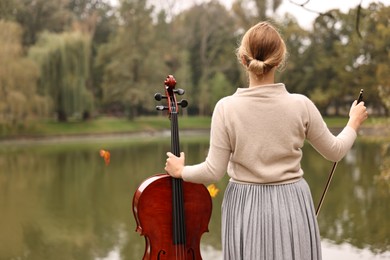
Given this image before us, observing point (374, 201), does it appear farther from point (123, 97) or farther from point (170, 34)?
point (170, 34)

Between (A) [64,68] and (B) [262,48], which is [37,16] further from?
(B) [262,48]

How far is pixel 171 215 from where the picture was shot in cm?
219

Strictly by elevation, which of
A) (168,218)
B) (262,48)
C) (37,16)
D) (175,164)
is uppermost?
(37,16)

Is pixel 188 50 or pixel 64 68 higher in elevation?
pixel 188 50

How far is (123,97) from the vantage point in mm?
A: 27062

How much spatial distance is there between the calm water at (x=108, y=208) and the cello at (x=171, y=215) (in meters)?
2.55

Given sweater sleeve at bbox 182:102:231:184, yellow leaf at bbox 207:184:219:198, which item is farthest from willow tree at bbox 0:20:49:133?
sweater sleeve at bbox 182:102:231:184

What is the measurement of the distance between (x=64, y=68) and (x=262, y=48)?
1953 centimetres

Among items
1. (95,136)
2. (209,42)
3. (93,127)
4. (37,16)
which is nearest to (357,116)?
(95,136)

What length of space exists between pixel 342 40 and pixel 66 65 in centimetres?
1606

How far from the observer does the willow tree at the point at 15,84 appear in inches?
703

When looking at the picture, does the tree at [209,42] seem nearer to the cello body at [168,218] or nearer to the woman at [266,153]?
the cello body at [168,218]

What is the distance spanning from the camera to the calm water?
503 centimetres

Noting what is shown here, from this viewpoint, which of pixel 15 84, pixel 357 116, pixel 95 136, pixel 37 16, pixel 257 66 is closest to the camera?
pixel 257 66
